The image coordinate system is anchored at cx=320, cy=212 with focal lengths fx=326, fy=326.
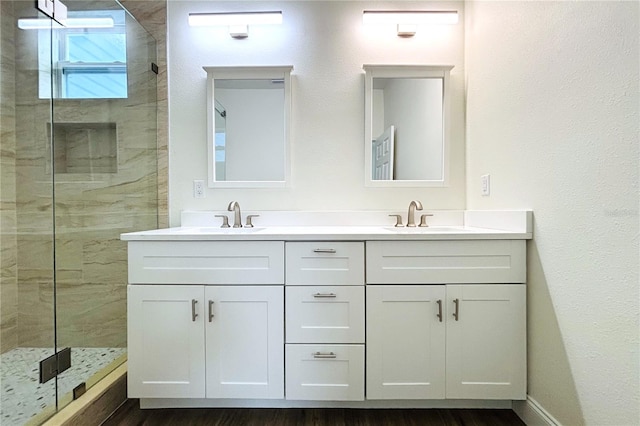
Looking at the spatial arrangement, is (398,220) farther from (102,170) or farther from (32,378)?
(32,378)

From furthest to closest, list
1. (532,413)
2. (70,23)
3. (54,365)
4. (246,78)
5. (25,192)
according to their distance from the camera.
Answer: (246,78)
(25,192)
(70,23)
(54,365)
(532,413)

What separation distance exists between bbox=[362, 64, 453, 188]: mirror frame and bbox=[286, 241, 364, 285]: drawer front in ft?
2.11

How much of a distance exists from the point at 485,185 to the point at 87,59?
7.43ft

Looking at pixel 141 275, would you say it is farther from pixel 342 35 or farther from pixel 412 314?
pixel 342 35

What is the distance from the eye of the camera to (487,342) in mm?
1378

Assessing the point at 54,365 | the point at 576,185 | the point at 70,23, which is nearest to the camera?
the point at 576,185

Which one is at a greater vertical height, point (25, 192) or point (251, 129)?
point (251, 129)

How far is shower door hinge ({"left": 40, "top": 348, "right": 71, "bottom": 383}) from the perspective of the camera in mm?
1488

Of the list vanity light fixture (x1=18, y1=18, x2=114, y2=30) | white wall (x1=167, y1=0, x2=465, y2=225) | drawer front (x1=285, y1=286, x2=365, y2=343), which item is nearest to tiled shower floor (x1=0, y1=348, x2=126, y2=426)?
white wall (x1=167, y1=0, x2=465, y2=225)

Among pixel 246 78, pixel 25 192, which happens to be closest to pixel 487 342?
pixel 246 78

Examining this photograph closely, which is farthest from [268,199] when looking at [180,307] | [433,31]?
[433,31]

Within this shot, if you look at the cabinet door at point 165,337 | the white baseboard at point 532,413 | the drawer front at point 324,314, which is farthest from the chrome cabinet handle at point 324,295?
the white baseboard at point 532,413

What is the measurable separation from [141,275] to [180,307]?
0.71ft

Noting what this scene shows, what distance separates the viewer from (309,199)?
1932 millimetres
